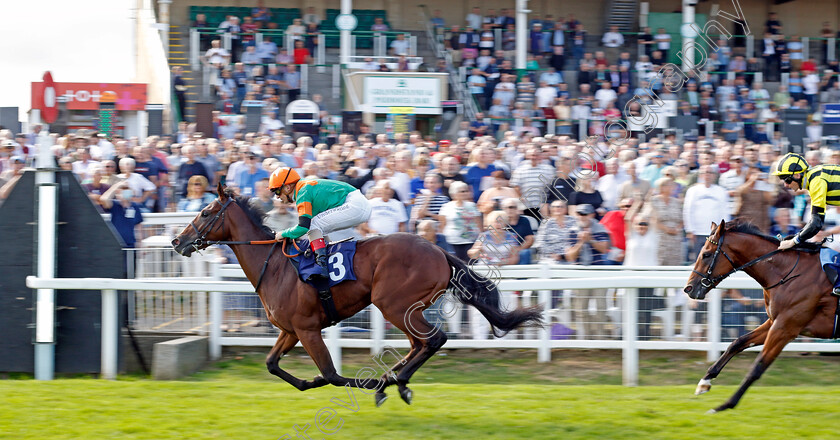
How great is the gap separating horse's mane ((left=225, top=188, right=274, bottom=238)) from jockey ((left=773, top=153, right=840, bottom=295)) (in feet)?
10.9

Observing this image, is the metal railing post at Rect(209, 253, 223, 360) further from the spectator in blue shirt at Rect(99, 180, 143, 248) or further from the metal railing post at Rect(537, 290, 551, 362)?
the metal railing post at Rect(537, 290, 551, 362)

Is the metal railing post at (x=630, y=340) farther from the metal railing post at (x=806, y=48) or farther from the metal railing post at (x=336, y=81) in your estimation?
the metal railing post at (x=806, y=48)

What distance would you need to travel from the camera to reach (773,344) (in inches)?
222

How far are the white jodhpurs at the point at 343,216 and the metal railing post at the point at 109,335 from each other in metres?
1.96

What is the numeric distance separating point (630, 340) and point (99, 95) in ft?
43.2

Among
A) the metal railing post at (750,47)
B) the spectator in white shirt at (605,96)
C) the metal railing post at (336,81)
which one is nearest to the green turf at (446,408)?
the spectator in white shirt at (605,96)

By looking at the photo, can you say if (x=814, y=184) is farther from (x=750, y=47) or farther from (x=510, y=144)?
(x=750, y=47)

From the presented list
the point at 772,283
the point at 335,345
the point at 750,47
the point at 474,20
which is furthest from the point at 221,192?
the point at 750,47

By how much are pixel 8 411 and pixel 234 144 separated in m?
5.81

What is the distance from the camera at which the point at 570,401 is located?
5.68m

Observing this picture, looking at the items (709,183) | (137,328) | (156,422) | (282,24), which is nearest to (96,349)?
(137,328)

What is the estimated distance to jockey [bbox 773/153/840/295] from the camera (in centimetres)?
564

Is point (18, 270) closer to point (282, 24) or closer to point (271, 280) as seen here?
point (271, 280)

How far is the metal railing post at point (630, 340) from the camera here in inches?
257
